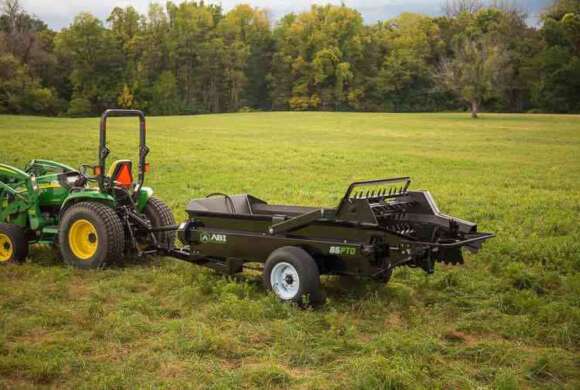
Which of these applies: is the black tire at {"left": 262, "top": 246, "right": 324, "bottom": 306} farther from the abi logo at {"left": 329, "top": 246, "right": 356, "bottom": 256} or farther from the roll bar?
the roll bar

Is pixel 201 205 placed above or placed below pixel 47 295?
above

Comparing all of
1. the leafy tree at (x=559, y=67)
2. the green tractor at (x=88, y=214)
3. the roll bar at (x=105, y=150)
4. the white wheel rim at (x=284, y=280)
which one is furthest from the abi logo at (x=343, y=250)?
the leafy tree at (x=559, y=67)

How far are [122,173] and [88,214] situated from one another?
0.74 meters

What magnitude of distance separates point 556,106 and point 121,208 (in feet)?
236

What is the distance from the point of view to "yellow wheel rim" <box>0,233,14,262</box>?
29.2ft

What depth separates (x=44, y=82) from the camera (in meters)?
75.9

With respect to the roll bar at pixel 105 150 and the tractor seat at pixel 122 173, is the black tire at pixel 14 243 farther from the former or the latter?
the tractor seat at pixel 122 173

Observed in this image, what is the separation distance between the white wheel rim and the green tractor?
185 cm

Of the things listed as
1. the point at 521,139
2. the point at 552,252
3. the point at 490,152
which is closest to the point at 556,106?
the point at 521,139

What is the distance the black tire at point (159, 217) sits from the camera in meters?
9.11

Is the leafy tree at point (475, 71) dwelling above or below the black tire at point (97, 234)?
above

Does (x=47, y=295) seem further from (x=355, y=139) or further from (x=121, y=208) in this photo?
(x=355, y=139)

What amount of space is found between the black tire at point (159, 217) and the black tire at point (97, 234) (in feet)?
2.15

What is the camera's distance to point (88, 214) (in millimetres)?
8375
